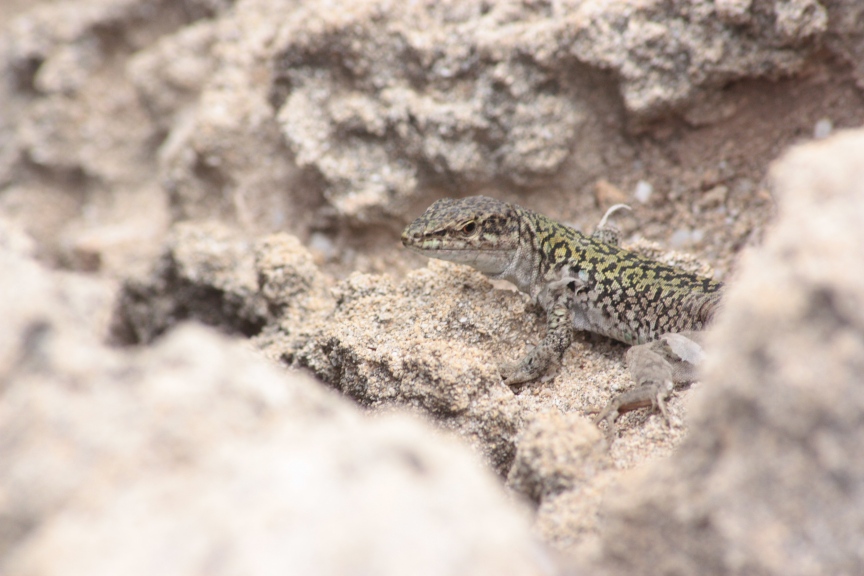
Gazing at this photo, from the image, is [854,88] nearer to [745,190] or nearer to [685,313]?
[745,190]

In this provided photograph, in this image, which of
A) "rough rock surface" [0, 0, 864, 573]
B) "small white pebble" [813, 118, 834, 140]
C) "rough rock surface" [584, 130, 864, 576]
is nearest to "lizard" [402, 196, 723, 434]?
"rough rock surface" [0, 0, 864, 573]

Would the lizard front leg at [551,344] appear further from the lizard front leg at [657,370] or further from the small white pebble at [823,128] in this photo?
the small white pebble at [823,128]

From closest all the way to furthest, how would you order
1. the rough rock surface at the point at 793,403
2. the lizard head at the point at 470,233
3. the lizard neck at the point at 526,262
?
the rough rock surface at the point at 793,403, the lizard head at the point at 470,233, the lizard neck at the point at 526,262

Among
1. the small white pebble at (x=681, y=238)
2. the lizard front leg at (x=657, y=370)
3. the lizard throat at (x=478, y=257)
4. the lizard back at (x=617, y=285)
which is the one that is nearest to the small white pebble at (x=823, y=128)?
the small white pebble at (x=681, y=238)

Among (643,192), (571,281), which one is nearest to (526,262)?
(571,281)

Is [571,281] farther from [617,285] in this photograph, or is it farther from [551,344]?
[551,344]

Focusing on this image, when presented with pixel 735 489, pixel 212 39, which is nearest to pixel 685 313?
pixel 735 489

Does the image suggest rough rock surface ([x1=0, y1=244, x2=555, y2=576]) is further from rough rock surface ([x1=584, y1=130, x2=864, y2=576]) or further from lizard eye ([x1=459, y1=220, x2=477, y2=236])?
lizard eye ([x1=459, y1=220, x2=477, y2=236])
